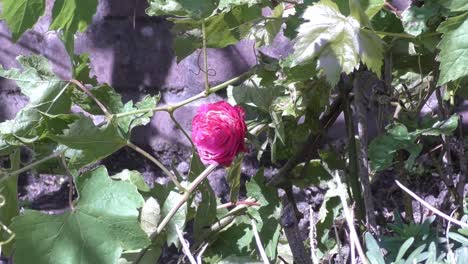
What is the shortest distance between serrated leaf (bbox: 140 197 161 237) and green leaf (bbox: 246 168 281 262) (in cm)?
17

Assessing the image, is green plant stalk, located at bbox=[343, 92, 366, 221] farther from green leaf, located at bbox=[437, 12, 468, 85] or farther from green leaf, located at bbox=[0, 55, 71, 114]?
green leaf, located at bbox=[0, 55, 71, 114]

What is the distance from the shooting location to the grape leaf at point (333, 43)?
101 cm

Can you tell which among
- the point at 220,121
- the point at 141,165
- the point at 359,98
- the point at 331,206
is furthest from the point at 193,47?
the point at 141,165

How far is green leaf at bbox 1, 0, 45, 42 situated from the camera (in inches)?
44.3

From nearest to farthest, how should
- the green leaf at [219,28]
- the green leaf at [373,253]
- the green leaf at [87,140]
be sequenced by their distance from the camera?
the green leaf at [373,253]
the green leaf at [87,140]
the green leaf at [219,28]

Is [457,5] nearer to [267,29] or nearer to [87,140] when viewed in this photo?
[267,29]

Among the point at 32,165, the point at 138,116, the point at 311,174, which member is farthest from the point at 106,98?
the point at 311,174

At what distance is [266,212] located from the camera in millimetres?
1340

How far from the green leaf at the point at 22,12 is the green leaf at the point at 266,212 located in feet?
1.52

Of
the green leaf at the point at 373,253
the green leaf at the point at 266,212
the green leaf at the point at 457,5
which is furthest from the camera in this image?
the green leaf at the point at 266,212

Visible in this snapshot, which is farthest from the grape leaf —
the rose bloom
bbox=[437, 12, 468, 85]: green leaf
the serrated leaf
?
the serrated leaf

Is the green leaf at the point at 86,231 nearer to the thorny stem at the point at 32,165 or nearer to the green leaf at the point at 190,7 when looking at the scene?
the thorny stem at the point at 32,165

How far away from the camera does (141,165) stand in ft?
6.63

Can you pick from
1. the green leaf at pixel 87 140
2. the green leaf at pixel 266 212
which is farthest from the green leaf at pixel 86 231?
the green leaf at pixel 266 212
